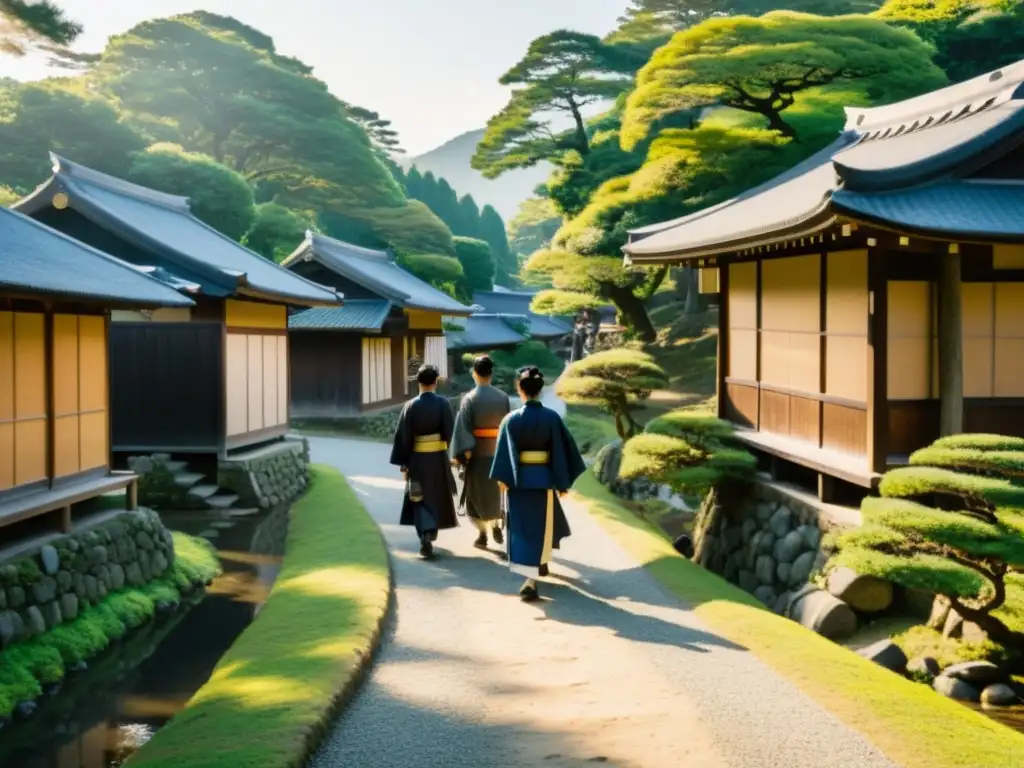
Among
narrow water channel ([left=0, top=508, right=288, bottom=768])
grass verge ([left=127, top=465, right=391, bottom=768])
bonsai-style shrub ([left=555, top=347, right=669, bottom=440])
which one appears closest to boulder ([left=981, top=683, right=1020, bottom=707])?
grass verge ([left=127, top=465, right=391, bottom=768])

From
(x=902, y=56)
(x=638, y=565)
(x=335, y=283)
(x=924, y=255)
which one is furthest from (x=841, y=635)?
(x=335, y=283)

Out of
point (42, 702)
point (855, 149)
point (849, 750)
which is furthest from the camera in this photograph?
point (855, 149)

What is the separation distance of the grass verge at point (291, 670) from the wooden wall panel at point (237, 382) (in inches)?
243

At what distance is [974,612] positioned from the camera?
8836 millimetres

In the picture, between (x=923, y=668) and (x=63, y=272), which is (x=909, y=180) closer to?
(x=923, y=668)

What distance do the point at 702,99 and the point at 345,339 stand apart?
40.2 feet

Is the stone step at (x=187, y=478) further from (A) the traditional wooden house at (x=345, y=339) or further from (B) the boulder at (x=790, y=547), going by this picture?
(A) the traditional wooden house at (x=345, y=339)

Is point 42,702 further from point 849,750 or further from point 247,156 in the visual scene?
point 247,156

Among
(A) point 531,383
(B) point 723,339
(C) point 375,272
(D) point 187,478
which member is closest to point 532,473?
(A) point 531,383

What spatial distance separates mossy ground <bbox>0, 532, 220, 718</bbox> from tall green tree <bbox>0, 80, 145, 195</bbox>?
2228 centimetres

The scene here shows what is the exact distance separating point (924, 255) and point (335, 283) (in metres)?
22.6

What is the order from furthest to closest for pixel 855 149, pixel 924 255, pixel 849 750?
1. pixel 855 149
2. pixel 924 255
3. pixel 849 750

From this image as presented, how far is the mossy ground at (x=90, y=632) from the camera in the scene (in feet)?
26.1

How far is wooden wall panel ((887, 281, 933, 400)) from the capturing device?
420 inches
